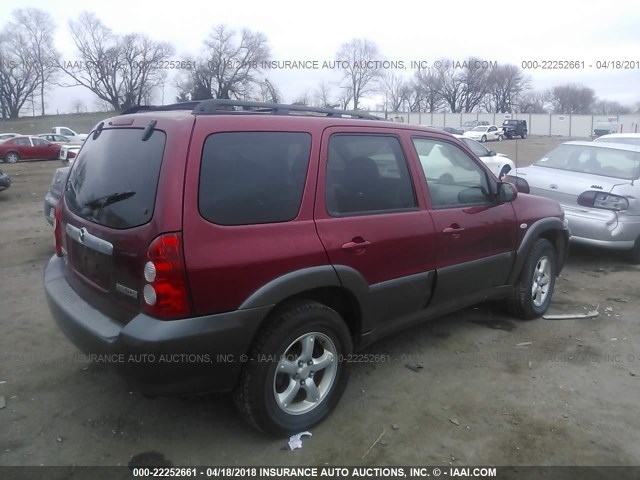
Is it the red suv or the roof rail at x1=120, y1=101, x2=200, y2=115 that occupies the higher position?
the roof rail at x1=120, y1=101, x2=200, y2=115

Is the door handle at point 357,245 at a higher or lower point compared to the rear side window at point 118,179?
lower

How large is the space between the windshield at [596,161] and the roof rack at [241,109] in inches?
192

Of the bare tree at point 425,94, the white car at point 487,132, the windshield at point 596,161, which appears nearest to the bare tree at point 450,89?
the bare tree at point 425,94

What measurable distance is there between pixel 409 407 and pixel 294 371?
87 centimetres

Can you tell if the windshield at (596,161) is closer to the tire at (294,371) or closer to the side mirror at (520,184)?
the side mirror at (520,184)

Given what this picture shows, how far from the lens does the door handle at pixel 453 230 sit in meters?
3.64

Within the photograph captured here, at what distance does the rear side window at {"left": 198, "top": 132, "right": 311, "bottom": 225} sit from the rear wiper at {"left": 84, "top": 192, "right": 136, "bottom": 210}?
1.44ft

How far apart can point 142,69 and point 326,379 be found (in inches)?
2699

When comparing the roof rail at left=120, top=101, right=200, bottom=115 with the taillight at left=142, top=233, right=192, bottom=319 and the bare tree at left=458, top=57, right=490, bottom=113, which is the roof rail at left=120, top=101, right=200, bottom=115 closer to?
the taillight at left=142, top=233, right=192, bottom=319

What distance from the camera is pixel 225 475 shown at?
265cm

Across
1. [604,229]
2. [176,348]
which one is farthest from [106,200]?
[604,229]

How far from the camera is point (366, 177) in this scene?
3297mm

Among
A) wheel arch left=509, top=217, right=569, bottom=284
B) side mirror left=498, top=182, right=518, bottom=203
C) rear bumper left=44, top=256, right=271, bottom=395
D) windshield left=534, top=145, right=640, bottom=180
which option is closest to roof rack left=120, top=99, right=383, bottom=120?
rear bumper left=44, top=256, right=271, bottom=395

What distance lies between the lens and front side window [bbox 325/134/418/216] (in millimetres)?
3082
